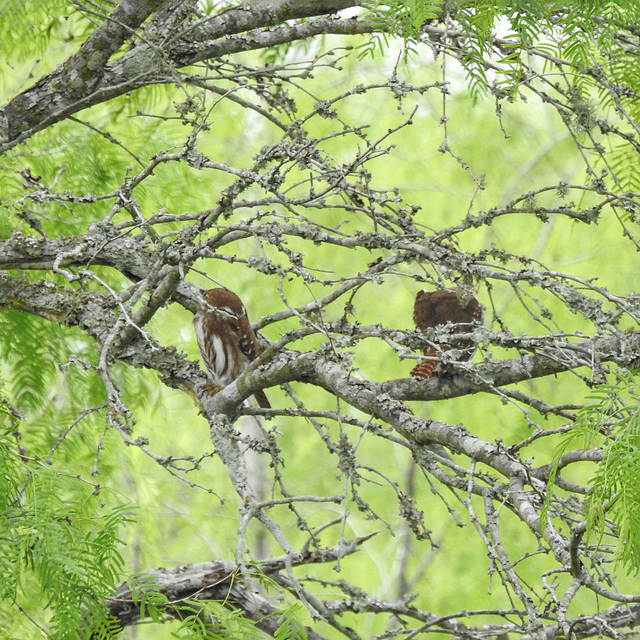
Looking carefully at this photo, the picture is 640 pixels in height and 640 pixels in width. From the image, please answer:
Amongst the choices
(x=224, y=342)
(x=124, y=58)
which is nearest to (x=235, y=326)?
(x=224, y=342)

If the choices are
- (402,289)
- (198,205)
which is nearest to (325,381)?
(198,205)

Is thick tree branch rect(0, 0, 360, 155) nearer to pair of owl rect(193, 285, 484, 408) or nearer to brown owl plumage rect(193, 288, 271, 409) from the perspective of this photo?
pair of owl rect(193, 285, 484, 408)

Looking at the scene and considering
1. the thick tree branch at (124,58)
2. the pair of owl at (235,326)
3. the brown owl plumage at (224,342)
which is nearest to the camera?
the thick tree branch at (124,58)

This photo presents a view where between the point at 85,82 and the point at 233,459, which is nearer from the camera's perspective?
the point at 233,459

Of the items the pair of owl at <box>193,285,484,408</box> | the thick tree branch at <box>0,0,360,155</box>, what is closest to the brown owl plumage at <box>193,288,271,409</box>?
the pair of owl at <box>193,285,484,408</box>

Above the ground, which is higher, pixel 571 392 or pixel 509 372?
pixel 571 392

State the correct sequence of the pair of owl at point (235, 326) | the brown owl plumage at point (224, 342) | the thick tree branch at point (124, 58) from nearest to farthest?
the thick tree branch at point (124, 58), the pair of owl at point (235, 326), the brown owl plumage at point (224, 342)

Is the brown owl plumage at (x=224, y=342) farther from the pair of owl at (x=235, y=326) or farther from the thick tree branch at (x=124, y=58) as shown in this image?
the thick tree branch at (x=124, y=58)

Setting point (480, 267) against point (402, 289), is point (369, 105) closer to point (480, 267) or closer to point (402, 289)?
point (402, 289)

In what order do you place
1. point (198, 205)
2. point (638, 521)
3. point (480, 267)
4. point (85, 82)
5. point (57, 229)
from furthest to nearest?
1. point (198, 205)
2. point (57, 229)
3. point (85, 82)
4. point (480, 267)
5. point (638, 521)

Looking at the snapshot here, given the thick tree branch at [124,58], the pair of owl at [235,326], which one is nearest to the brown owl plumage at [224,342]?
the pair of owl at [235,326]

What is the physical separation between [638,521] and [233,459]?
155cm

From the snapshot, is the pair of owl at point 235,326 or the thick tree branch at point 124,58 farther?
the pair of owl at point 235,326

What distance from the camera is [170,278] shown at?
2.64m
